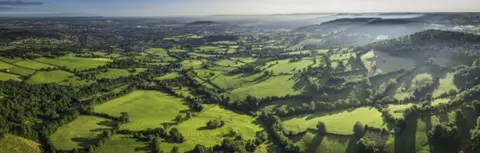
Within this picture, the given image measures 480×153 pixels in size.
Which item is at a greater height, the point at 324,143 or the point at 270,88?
the point at 270,88

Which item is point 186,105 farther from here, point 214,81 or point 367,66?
point 367,66

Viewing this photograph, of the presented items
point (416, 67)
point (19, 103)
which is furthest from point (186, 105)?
point (416, 67)

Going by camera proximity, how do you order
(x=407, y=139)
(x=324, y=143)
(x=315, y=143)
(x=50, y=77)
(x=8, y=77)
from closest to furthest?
(x=407, y=139) → (x=324, y=143) → (x=315, y=143) → (x=8, y=77) → (x=50, y=77)

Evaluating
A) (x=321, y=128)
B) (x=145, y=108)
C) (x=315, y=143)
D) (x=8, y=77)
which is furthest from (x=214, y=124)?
(x=8, y=77)

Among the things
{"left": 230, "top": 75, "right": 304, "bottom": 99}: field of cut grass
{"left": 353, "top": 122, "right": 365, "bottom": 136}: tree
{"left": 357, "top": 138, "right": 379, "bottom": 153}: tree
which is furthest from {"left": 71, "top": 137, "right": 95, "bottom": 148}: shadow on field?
{"left": 353, "top": 122, "right": 365, "bottom": 136}: tree

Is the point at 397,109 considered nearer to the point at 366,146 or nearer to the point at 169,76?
the point at 366,146

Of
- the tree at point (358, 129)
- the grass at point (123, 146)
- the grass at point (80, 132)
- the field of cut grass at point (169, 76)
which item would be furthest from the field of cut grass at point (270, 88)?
the grass at point (123, 146)

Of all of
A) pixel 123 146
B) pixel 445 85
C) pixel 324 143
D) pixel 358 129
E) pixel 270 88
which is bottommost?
pixel 324 143
